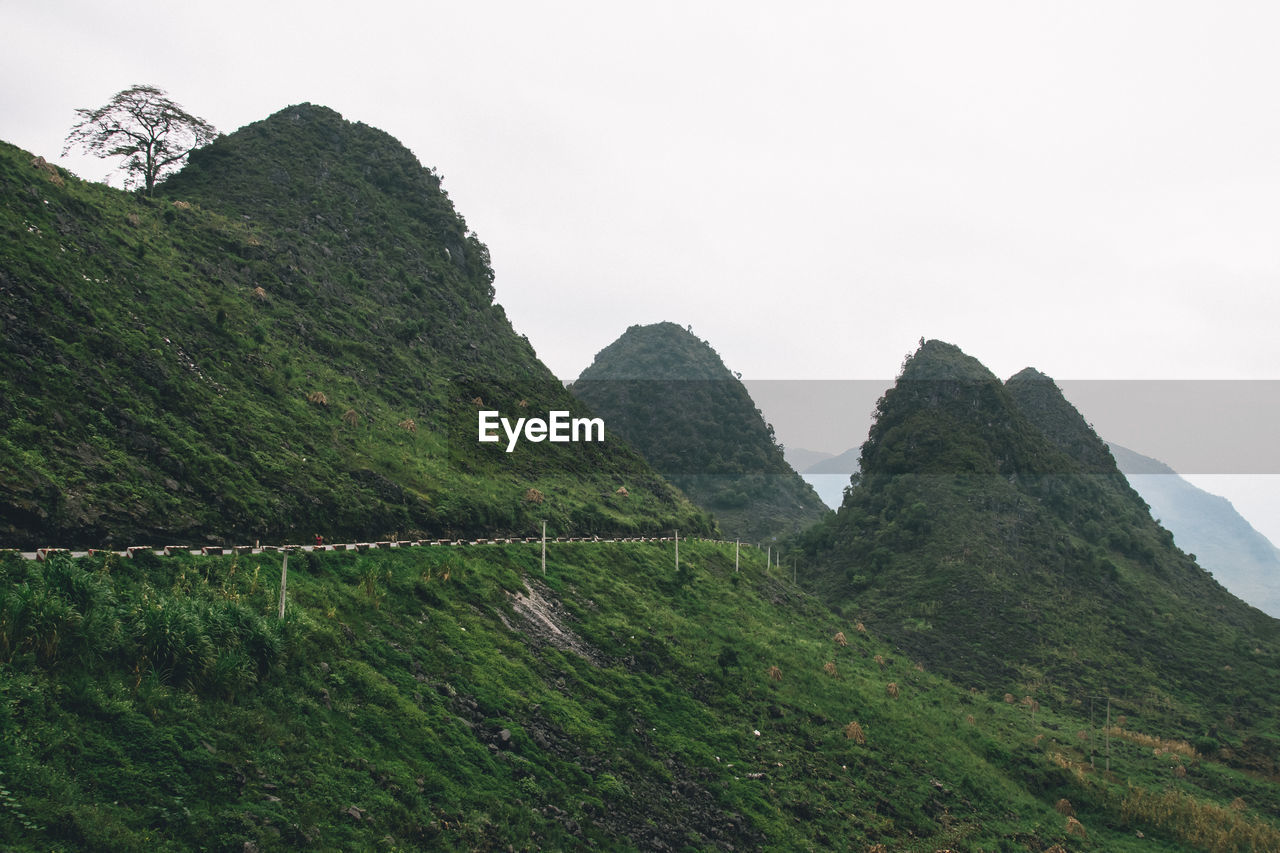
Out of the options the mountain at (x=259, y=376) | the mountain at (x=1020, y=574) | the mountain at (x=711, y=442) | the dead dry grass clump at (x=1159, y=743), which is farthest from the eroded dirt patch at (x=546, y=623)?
the mountain at (x=711, y=442)

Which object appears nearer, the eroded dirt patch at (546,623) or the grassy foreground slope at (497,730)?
the grassy foreground slope at (497,730)

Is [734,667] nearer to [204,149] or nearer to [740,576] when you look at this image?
[740,576]

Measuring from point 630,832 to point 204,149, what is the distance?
91375 mm

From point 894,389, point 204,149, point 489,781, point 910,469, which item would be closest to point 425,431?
point 489,781

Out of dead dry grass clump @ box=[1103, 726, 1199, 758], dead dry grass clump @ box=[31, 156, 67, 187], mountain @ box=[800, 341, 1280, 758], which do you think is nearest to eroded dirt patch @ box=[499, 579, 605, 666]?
dead dry grass clump @ box=[31, 156, 67, 187]

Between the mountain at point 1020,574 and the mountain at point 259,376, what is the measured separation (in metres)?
32.8

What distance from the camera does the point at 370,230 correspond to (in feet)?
297

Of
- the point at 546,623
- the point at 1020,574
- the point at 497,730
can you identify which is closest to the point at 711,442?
the point at 1020,574

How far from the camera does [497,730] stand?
26.6 meters

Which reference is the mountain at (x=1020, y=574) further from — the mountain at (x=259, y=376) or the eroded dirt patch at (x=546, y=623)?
the eroded dirt patch at (x=546, y=623)

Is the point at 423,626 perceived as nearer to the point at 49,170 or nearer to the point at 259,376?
the point at 259,376

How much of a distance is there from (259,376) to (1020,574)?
90951 mm

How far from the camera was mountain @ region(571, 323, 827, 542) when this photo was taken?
153625 millimetres

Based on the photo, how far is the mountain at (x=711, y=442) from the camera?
153625 millimetres
